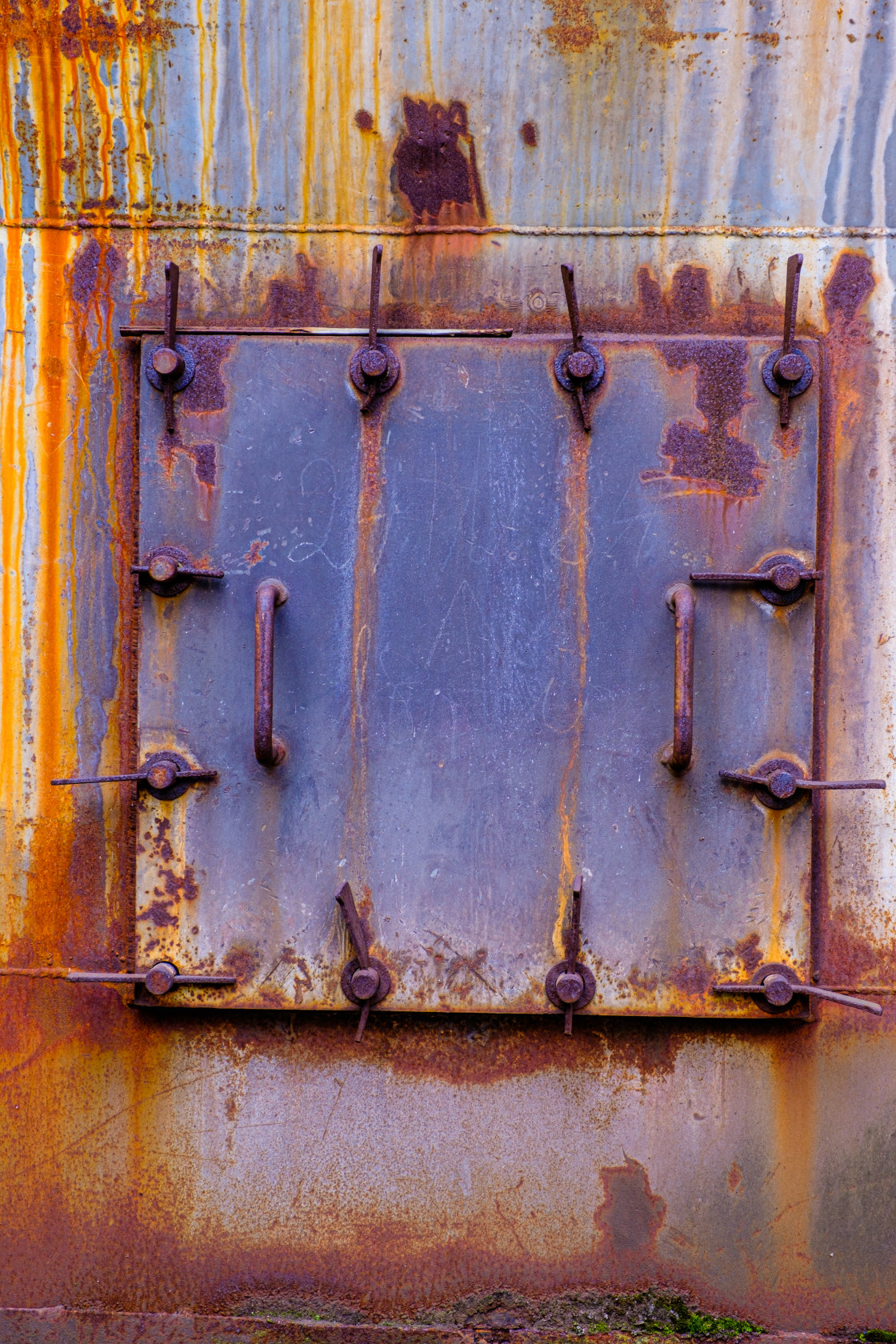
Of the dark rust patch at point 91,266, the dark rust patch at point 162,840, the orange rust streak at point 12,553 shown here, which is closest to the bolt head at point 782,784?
the dark rust patch at point 162,840

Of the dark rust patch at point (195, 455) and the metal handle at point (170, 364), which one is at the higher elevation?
the metal handle at point (170, 364)

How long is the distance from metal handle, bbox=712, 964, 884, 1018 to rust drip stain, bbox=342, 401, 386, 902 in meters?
0.78

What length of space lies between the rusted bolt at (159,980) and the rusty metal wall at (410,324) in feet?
0.49

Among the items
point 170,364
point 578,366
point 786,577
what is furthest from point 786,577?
point 170,364

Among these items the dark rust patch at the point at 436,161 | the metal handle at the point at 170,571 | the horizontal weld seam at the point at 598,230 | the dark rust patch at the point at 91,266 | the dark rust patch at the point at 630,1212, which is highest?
the dark rust patch at the point at 436,161

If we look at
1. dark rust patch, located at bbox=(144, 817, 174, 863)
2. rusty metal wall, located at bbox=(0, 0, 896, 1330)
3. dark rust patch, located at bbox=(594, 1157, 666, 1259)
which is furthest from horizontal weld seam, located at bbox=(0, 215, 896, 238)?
dark rust patch, located at bbox=(594, 1157, 666, 1259)

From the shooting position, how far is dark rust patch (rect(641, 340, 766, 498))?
1.74 meters

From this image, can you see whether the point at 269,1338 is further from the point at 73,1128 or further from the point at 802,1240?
the point at 802,1240

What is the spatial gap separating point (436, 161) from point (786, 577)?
3.73 feet

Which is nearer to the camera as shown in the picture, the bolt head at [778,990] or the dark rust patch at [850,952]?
the bolt head at [778,990]

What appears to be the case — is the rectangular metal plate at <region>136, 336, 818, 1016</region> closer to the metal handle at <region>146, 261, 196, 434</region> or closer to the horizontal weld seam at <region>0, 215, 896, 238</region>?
the metal handle at <region>146, 261, 196, 434</region>

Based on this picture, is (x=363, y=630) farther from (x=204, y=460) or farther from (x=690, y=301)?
(x=690, y=301)

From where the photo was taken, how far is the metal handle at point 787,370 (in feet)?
5.58

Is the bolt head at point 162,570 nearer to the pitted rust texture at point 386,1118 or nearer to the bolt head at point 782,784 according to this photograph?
the pitted rust texture at point 386,1118
